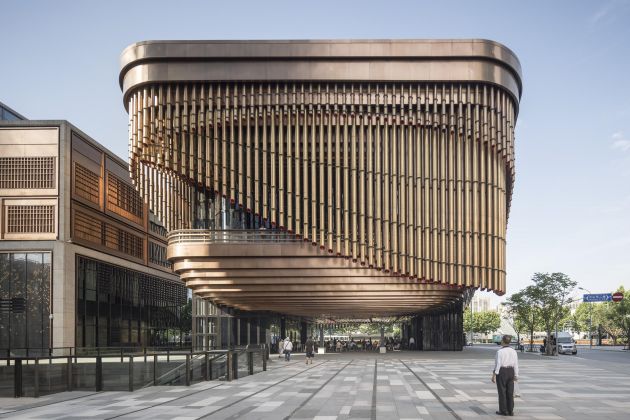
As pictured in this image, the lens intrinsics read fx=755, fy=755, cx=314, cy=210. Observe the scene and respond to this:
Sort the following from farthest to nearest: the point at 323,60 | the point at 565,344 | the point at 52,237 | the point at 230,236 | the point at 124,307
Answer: the point at 124,307 < the point at 565,344 < the point at 52,237 < the point at 230,236 < the point at 323,60

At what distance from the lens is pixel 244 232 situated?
4128cm

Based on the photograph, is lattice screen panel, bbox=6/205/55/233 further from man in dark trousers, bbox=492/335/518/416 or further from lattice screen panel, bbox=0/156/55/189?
man in dark trousers, bbox=492/335/518/416

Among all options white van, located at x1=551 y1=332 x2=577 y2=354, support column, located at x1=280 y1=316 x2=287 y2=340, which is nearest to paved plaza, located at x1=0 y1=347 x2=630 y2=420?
white van, located at x1=551 y1=332 x2=577 y2=354

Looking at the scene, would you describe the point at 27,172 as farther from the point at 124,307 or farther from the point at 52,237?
the point at 124,307

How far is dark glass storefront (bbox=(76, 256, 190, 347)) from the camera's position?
54938mm

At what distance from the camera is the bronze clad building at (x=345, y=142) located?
126 feet

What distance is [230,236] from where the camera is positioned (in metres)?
41.5

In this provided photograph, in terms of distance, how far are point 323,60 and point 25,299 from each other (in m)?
26.8

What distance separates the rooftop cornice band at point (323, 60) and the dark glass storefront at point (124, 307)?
70.1ft

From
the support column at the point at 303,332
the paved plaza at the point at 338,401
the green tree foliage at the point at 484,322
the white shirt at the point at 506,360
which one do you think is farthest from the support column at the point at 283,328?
the green tree foliage at the point at 484,322

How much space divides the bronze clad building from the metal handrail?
0.80 ft

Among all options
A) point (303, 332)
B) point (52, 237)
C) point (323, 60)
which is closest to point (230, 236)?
point (323, 60)

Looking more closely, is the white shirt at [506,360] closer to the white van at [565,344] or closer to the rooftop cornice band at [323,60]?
the rooftop cornice band at [323,60]

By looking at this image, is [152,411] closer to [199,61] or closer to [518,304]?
[199,61]
